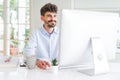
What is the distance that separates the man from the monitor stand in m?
0.78

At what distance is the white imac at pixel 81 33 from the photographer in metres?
1.59

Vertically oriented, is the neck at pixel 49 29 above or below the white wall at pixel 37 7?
below

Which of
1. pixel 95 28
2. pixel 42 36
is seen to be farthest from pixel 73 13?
pixel 42 36

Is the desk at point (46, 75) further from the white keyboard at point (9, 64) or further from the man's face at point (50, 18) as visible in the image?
the man's face at point (50, 18)

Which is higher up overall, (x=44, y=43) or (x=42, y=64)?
(x=44, y=43)

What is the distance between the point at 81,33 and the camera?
1.63 m

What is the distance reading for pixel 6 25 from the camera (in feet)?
16.9

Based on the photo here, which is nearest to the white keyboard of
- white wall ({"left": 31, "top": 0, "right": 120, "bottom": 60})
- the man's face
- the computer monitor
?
the computer monitor

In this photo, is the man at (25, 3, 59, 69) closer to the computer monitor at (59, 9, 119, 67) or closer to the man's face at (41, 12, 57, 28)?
the man's face at (41, 12, 57, 28)

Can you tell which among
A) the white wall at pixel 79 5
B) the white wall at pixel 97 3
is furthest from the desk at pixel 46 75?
the white wall at pixel 97 3

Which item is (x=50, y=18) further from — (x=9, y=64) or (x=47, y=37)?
(x=9, y=64)

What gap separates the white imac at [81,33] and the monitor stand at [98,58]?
0.04 metres

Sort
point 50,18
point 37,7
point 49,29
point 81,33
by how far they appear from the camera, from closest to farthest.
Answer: point 81,33, point 50,18, point 49,29, point 37,7

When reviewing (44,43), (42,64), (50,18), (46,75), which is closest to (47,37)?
(44,43)
